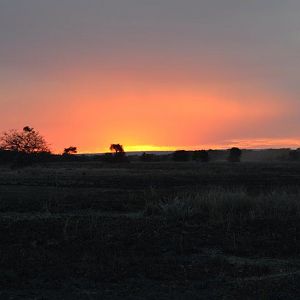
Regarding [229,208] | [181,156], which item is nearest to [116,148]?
[181,156]

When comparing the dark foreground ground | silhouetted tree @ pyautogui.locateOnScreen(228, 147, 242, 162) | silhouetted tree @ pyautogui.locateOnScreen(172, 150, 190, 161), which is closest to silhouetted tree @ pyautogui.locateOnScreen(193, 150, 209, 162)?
silhouetted tree @ pyautogui.locateOnScreen(172, 150, 190, 161)

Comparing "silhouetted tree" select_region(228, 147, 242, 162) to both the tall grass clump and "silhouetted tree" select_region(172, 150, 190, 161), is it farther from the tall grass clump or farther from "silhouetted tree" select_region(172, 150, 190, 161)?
the tall grass clump

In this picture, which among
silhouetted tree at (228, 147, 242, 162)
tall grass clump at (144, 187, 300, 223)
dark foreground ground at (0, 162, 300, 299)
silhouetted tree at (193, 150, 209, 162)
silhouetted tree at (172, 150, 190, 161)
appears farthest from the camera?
silhouetted tree at (228, 147, 242, 162)

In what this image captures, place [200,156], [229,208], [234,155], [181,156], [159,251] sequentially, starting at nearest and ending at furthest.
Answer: [159,251] < [229,208] < [200,156] < [181,156] < [234,155]

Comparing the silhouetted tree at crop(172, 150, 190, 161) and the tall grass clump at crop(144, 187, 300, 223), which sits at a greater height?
the silhouetted tree at crop(172, 150, 190, 161)

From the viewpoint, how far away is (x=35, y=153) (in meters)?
73.2

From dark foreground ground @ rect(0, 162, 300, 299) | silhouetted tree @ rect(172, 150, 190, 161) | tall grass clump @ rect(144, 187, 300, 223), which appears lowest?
dark foreground ground @ rect(0, 162, 300, 299)

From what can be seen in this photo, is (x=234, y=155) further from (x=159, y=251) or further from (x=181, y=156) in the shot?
(x=159, y=251)

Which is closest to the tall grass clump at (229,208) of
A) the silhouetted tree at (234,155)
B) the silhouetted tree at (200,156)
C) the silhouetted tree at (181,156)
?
the silhouetted tree at (200,156)

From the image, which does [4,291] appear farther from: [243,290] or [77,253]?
[243,290]

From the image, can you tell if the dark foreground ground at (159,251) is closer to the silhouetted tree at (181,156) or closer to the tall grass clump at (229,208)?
the tall grass clump at (229,208)

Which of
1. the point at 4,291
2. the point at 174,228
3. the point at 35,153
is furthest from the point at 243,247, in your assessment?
the point at 35,153

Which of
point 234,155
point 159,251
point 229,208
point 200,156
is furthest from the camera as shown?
point 234,155

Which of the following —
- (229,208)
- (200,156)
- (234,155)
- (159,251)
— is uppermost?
(234,155)
